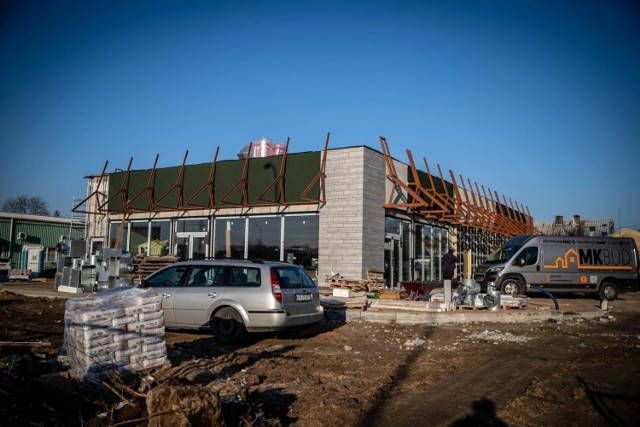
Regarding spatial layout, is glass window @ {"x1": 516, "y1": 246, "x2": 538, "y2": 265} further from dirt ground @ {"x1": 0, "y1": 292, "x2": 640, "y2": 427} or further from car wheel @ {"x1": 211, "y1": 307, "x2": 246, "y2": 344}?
car wheel @ {"x1": 211, "y1": 307, "x2": 246, "y2": 344}

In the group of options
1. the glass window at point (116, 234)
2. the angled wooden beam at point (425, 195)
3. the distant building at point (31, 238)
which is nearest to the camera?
the angled wooden beam at point (425, 195)

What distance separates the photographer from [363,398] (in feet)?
18.9

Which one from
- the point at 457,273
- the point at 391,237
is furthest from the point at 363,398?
the point at 457,273

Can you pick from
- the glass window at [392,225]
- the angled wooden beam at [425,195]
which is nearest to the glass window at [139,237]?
the glass window at [392,225]

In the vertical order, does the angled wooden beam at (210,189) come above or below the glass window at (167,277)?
above

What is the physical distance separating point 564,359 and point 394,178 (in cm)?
1185

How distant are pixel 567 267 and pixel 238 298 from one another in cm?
1439

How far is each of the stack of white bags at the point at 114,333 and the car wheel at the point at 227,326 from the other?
2.56 metres

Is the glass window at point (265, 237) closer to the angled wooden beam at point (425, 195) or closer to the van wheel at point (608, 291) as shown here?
the angled wooden beam at point (425, 195)

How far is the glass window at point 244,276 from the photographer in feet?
30.5

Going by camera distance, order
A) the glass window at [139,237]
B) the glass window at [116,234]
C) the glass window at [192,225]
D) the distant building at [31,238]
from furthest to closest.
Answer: the distant building at [31,238] → the glass window at [116,234] → the glass window at [139,237] → the glass window at [192,225]

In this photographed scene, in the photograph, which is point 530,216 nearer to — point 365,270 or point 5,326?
point 365,270

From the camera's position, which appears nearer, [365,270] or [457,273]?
[365,270]

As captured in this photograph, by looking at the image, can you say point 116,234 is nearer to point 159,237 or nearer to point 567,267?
point 159,237
